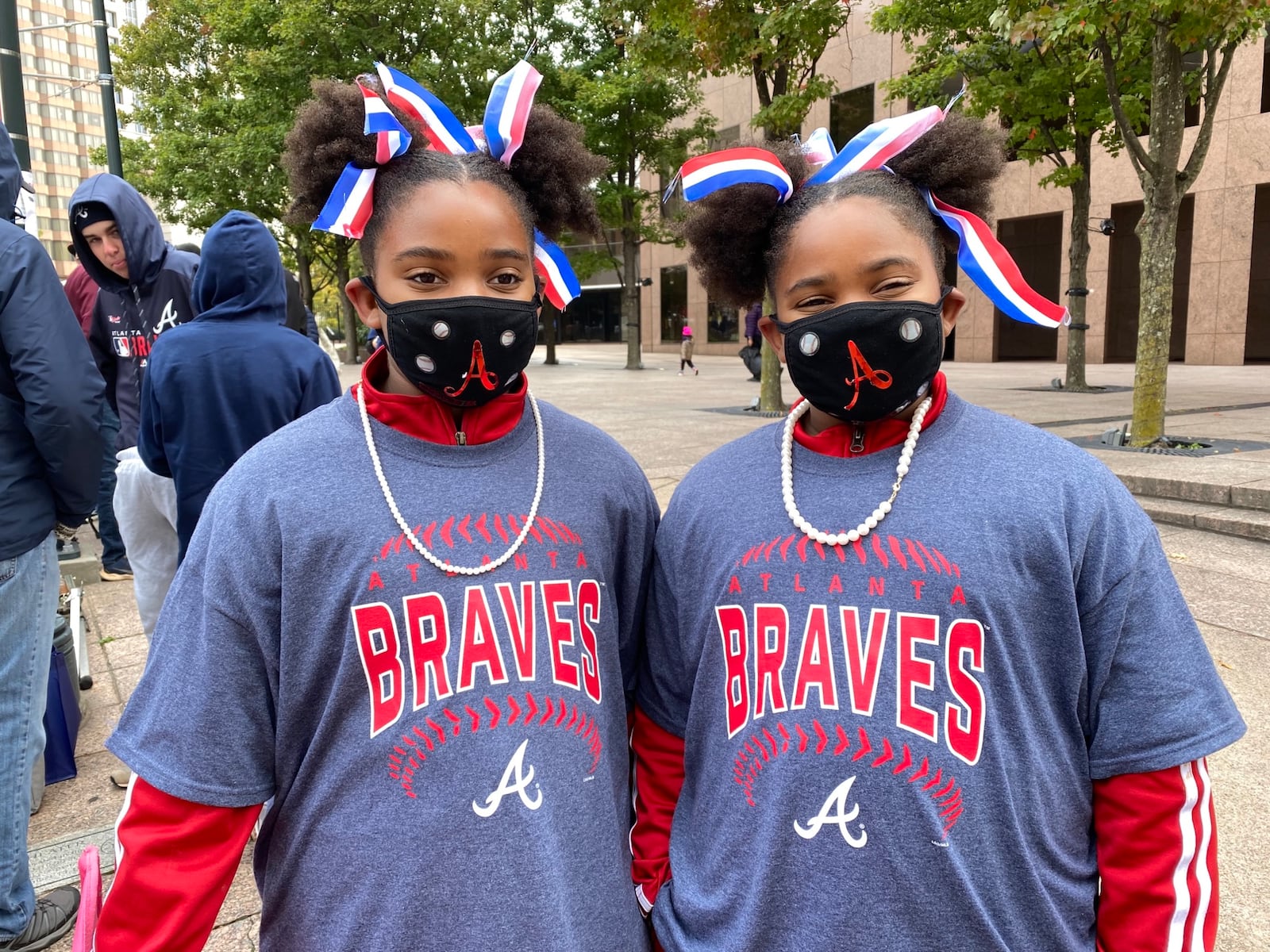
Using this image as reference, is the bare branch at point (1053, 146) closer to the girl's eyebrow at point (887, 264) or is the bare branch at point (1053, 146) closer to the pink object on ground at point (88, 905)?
the girl's eyebrow at point (887, 264)

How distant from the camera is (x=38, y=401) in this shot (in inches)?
92.9

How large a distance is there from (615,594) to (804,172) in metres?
0.85

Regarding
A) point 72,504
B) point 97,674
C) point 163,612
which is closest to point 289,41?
point 97,674

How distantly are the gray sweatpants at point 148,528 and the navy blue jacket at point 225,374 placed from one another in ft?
0.76

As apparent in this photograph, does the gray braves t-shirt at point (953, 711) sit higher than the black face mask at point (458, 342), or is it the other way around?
the black face mask at point (458, 342)

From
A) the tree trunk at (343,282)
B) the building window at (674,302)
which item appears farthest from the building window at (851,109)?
the tree trunk at (343,282)

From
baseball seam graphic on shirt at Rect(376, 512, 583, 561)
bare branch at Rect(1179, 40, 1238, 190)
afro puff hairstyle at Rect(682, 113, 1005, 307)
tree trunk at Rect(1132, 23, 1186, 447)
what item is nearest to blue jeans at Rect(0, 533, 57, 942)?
baseball seam graphic on shirt at Rect(376, 512, 583, 561)

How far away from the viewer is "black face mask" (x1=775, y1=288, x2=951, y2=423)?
141cm

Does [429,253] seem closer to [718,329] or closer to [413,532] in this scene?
[413,532]

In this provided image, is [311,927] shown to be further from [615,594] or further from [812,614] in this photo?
[812,614]

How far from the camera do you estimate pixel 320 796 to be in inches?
51.6

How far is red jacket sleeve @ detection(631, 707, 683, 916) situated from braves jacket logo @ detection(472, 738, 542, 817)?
0.32m

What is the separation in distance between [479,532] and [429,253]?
1.54 feet

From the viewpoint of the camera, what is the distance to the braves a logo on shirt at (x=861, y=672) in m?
1.26
